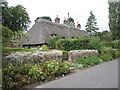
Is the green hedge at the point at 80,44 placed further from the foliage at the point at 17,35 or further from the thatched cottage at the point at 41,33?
the foliage at the point at 17,35

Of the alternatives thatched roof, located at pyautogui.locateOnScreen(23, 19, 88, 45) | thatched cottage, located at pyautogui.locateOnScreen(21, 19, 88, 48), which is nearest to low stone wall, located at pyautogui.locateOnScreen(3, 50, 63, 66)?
thatched cottage, located at pyautogui.locateOnScreen(21, 19, 88, 48)

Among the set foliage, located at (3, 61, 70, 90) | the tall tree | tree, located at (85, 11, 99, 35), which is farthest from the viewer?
tree, located at (85, 11, 99, 35)

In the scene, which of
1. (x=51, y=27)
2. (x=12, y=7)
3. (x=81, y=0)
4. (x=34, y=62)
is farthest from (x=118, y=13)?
(x=34, y=62)

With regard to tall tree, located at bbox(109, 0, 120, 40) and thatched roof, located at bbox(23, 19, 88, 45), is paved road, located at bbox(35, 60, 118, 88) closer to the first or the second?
thatched roof, located at bbox(23, 19, 88, 45)

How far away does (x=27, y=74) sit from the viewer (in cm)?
511

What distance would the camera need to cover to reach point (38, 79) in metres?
5.22

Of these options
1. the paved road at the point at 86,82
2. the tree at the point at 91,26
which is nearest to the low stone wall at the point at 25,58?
the paved road at the point at 86,82

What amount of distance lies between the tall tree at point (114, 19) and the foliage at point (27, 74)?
19.4m

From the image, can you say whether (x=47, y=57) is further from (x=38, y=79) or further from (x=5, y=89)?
(x=5, y=89)

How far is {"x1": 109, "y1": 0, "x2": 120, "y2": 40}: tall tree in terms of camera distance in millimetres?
23203

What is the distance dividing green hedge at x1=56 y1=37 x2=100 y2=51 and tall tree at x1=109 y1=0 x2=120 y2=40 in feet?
31.1

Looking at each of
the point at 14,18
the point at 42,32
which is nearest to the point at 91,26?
the point at 42,32

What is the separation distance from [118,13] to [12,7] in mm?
20530

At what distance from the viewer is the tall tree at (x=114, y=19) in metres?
23.2
